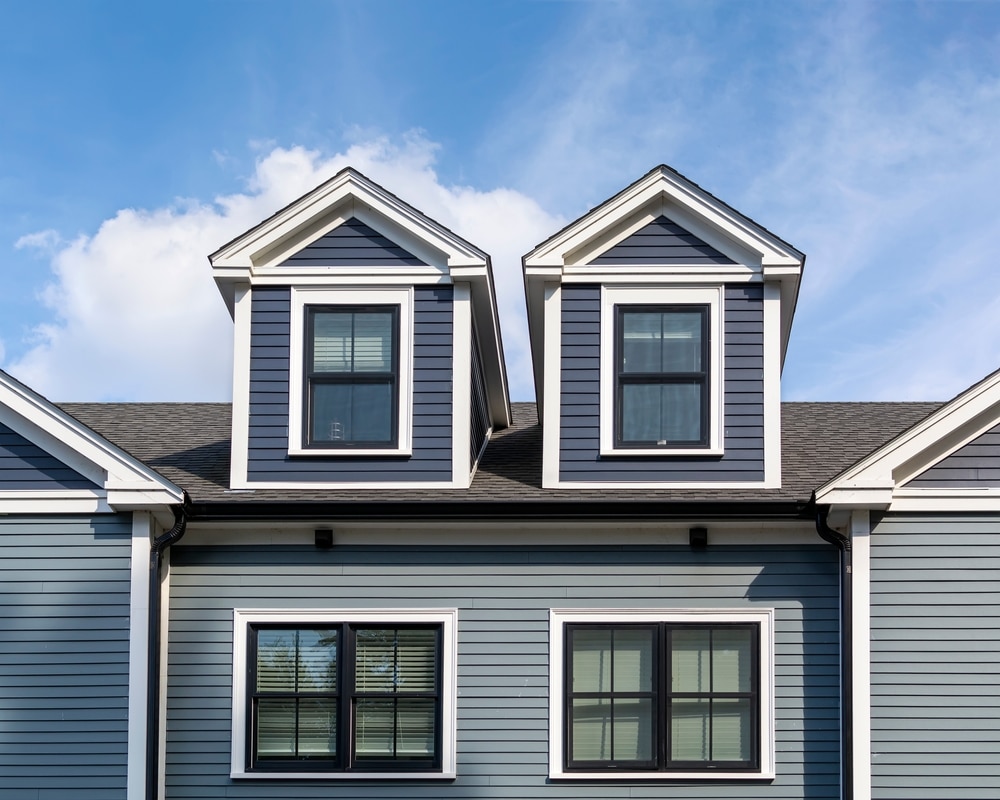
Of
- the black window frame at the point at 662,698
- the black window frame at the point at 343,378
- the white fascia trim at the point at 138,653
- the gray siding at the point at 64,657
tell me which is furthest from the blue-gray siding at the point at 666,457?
the gray siding at the point at 64,657

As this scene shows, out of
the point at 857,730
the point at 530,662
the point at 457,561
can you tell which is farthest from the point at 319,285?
the point at 857,730

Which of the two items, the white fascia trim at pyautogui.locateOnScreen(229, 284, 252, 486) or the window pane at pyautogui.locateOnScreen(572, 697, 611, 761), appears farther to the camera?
the white fascia trim at pyautogui.locateOnScreen(229, 284, 252, 486)

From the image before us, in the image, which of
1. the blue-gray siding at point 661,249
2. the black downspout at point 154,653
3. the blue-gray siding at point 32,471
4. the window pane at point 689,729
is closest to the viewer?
the black downspout at point 154,653

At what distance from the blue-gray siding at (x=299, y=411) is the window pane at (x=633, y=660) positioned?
6.78 ft

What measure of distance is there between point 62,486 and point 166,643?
5.29ft

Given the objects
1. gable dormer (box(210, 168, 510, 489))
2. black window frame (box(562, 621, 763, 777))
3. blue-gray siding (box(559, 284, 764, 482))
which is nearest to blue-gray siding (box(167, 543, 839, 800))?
black window frame (box(562, 621, 763, 777))

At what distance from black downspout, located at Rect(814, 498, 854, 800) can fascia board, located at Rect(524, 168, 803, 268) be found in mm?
2520

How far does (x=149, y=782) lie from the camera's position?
30.9 ft

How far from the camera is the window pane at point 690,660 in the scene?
9.78 meters

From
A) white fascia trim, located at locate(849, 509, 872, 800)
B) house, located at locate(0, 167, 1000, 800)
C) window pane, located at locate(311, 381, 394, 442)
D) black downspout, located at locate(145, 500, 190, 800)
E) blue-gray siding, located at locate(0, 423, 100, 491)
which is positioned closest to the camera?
white fascia trim, located at locate(849, 509, 872, 800)

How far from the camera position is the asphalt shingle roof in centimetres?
992

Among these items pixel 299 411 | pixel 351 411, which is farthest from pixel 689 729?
pixel 299 411

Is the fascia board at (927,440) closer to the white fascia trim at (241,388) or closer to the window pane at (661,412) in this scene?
the window pane at (661,412)

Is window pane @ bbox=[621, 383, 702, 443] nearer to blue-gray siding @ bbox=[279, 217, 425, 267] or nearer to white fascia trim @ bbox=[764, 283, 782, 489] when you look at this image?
white fascia trim @ bbox=[764, 283, 782, 489]
